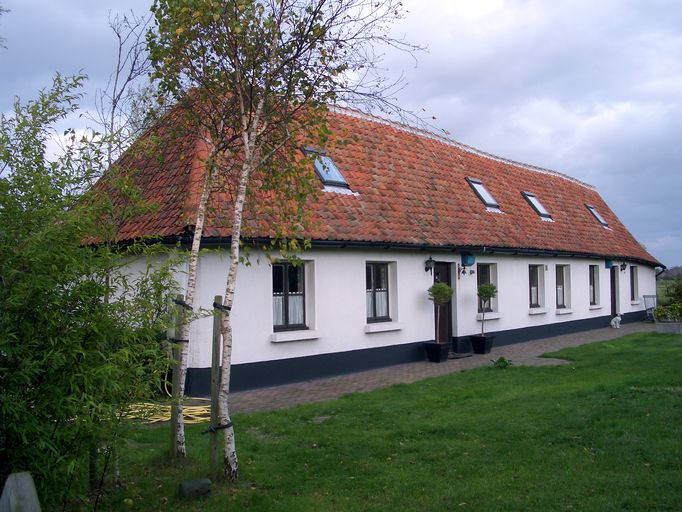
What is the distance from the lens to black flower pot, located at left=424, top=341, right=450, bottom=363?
14744mm

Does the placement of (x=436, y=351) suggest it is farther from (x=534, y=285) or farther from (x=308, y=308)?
(x=534, y=285)

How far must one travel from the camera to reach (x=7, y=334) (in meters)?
4.15

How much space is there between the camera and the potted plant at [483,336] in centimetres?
1592

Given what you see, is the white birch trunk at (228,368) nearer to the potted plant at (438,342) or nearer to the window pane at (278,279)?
the window pane at (278,279)

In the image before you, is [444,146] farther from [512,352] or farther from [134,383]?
[134,383]

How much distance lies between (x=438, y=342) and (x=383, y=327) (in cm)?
196

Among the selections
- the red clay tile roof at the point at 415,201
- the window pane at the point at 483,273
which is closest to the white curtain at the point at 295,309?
the red clay tile roof at the point at 415,201

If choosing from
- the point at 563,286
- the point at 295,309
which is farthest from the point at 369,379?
the point at 563,286

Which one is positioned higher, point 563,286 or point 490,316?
point 563,286

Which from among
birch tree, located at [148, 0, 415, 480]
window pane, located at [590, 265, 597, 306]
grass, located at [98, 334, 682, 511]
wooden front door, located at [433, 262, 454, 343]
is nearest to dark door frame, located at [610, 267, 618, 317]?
window pane, located at [590, 265, 597, 306]

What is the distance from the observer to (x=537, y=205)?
73.5 feet

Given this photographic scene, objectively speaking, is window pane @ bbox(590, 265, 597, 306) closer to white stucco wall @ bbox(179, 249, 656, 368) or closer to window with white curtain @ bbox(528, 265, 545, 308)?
window with white curtain @ bbox(528, 265, 545, 308)

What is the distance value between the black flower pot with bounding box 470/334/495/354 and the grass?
5713mm

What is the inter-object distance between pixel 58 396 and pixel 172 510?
172 centimetres
